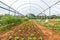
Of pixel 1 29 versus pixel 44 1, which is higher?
pixel 44 1

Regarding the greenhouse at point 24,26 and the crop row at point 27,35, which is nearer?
the crop row at point 27,35

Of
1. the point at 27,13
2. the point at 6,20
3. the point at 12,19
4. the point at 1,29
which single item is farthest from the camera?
the point at 27,13

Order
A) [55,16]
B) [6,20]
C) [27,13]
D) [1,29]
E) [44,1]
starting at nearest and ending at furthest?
1. [1,29]
2. [6,20]
3. [44,1]
4. [55,16]
5. [27,13]

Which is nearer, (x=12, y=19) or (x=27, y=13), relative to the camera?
(x=12, y=19)

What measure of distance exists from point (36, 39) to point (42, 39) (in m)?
0.24

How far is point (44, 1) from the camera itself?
22.0 metres

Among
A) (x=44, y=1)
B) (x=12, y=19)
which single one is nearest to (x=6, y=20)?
(x=12, y=19)

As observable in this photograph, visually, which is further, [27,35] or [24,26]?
[24,26]

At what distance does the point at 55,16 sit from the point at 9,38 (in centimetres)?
2596

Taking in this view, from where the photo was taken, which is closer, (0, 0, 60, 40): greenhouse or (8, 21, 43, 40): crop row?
(8, 21, 43, 40): crop row

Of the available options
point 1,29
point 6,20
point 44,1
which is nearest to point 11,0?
point 44,1

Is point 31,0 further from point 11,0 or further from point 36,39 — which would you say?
point 36,39

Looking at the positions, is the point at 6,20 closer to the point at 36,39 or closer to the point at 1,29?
the point at 1,29

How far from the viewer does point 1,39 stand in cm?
687
